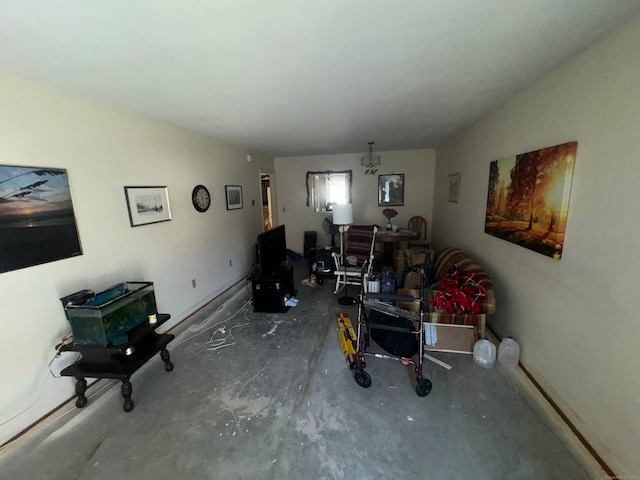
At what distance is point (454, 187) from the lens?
3883 mm

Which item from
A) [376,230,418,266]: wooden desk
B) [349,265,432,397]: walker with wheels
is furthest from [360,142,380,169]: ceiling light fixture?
[349,265,432,397]: walker with wheels

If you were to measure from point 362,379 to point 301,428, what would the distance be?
0.58 m

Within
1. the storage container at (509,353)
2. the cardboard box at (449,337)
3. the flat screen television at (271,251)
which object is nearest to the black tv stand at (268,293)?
the flat screen television at (271,251)

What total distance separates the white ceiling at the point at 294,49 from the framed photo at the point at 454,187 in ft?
4.76

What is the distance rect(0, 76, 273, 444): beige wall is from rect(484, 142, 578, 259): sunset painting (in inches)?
133

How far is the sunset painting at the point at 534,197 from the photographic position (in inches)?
65.6

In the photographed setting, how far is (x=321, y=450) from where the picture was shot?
154 centimetres

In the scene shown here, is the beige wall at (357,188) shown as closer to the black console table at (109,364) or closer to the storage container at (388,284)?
the storage container at (388,284)

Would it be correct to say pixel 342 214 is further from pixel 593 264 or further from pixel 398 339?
pixel 593 264

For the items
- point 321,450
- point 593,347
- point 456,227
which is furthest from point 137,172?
point 456,227

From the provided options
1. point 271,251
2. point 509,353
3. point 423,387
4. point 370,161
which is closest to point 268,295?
point 271,251

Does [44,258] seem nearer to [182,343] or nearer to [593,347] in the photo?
[182,343]

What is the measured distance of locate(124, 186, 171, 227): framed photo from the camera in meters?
2.39

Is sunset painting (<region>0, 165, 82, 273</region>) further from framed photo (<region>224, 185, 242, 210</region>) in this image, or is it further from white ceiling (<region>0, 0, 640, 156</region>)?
framed photo (<region>224, 185, 242, 210</region>)
